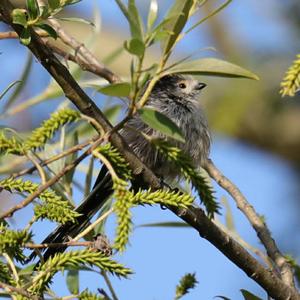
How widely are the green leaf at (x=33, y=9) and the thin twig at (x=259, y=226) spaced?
1093 millimetres

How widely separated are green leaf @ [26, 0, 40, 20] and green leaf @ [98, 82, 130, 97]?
26 cm

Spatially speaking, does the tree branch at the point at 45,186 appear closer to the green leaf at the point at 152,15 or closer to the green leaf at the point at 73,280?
the green leaf at the point at 152,15

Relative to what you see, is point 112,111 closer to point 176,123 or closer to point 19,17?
point 176,123

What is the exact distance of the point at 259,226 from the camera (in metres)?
2.59

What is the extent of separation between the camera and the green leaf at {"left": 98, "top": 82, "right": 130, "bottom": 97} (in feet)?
5.63

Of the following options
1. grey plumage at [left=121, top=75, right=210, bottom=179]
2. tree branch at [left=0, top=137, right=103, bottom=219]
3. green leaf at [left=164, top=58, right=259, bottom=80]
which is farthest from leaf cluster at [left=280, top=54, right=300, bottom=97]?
grey plumage at [left=121, top=75, right=210, bottom=179]

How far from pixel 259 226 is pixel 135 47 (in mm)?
1138

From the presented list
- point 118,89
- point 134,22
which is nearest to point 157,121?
point 118,89

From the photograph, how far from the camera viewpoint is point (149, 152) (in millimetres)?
3469

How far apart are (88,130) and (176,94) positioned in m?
0.71

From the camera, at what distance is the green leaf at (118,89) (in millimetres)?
1716

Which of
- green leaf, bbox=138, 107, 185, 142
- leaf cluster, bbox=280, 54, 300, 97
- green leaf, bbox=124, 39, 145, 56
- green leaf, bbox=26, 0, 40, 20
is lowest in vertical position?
green leaf, bbox=138, 107, 185, 142

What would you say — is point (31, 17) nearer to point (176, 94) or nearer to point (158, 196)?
point (158, 196)

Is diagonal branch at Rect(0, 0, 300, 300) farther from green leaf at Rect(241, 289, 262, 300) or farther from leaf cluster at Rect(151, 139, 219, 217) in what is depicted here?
leaf cluster at Rect(151, 139, 219, 217)
